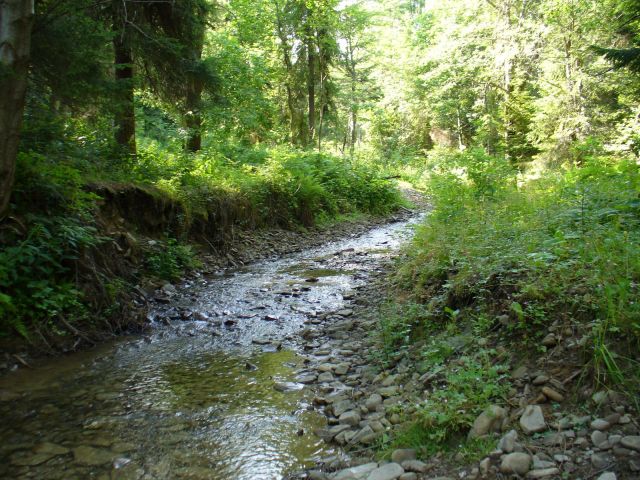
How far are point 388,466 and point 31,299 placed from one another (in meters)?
4.59

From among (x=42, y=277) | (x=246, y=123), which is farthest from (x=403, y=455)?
(x=246, y=123)

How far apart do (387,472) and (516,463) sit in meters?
0.82

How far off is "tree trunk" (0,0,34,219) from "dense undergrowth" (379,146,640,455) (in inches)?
192

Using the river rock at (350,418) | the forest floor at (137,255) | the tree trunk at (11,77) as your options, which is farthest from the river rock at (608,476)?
the tree trunk at (11,77)

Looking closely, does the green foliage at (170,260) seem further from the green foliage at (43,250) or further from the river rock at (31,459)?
the river rock at (31,459)

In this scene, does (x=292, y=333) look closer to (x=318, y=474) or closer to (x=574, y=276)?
(x=318, y=474)

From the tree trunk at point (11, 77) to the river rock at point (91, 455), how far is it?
3.29m

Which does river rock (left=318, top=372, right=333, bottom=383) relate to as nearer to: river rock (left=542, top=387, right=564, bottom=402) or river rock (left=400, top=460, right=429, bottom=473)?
river rock (left=400, top=460, right=429, bottom=473)

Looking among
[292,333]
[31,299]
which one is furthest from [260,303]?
[31,299]

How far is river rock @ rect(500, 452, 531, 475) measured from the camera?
2.62 m

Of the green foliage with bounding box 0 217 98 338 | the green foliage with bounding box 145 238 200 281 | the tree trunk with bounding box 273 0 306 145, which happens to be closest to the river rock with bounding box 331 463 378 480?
the green foliage with bounding box 0 217 98 338

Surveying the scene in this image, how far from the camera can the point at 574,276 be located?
3.95m

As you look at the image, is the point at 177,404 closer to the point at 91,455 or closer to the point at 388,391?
the point at 91,455

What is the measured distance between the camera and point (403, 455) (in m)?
3.16
